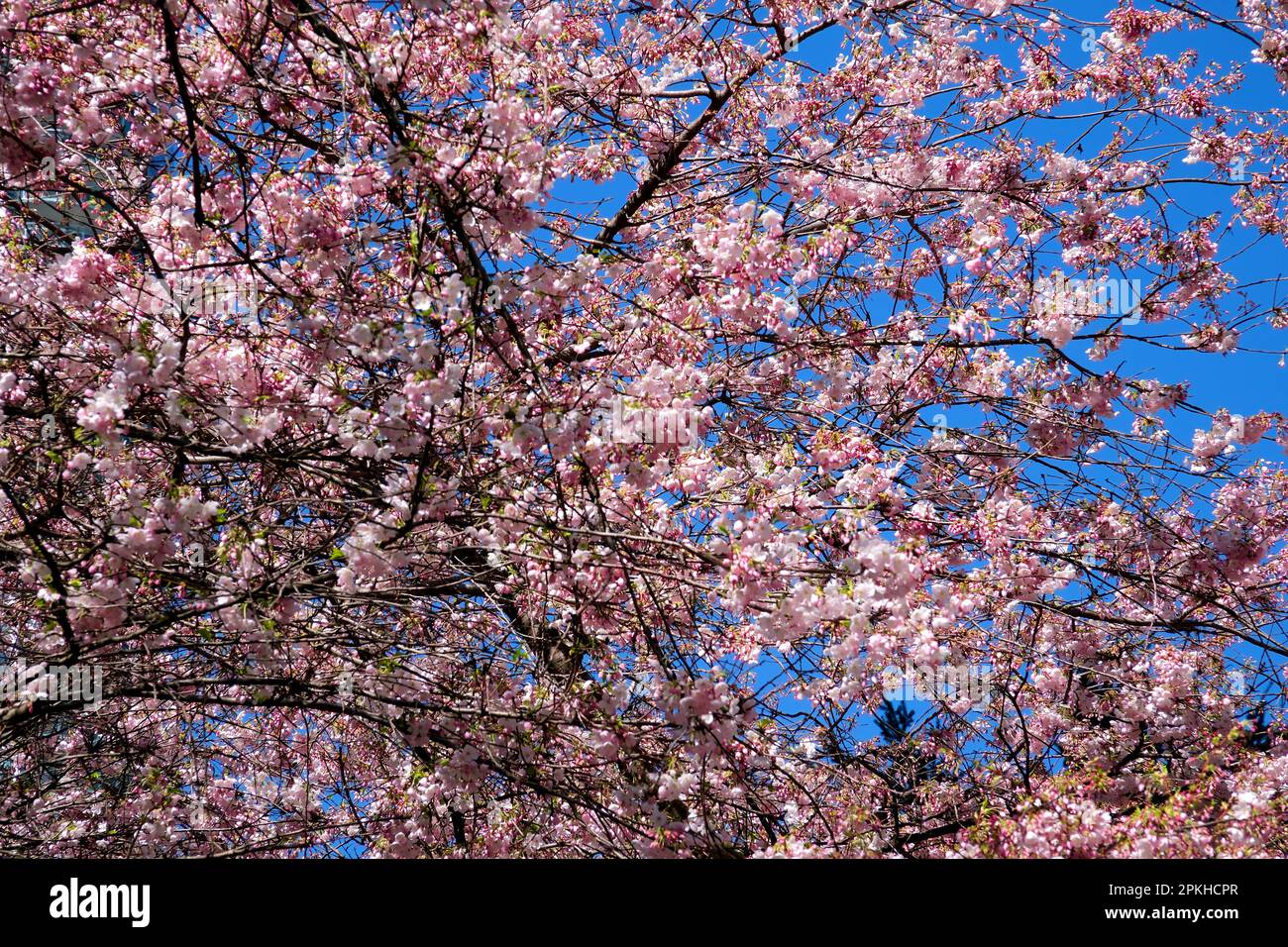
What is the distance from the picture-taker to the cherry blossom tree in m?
3.50

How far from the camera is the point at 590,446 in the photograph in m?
3.57

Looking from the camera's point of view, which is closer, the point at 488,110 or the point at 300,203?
the point at 488,110

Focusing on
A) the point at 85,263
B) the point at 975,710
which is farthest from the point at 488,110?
the point at 975,710

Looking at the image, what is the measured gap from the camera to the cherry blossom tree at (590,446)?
3.50 m

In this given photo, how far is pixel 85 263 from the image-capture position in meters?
3.75

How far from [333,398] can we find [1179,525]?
186 inches
